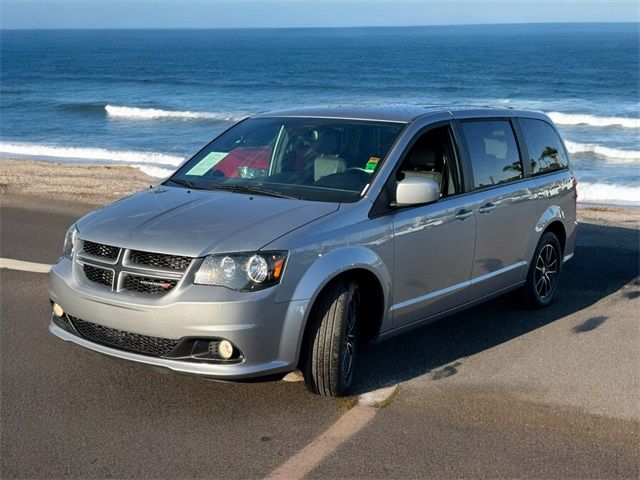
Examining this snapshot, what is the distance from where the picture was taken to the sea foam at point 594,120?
35.0 m

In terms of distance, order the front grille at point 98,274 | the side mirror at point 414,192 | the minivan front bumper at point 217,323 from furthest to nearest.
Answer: the side mirror at point 414,192
the front grille at point 98,274
the minivan front bumper at point 217,323

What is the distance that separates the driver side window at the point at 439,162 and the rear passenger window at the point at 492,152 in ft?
0.72

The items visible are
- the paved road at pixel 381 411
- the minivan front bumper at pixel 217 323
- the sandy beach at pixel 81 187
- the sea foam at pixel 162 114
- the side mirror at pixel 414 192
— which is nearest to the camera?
the paved road at pixel 381 411

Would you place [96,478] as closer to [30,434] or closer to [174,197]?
[30,434]

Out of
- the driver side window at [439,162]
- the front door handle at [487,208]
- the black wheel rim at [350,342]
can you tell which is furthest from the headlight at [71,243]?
the front door handle at [487,208]

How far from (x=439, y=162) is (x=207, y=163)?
5.50 feet


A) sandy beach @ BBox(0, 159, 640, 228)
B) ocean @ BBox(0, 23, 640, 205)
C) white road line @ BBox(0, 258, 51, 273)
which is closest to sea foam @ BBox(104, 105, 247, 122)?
ocean @ BBox(0, 23, 640, 205)

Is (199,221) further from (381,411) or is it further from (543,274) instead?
(543,274)

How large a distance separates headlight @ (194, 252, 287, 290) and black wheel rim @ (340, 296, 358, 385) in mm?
679

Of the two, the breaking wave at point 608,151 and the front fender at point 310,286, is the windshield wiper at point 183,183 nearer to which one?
the front fender at point 310,286

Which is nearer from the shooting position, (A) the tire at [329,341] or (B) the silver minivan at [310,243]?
(B) the silver minivan at [310,243]

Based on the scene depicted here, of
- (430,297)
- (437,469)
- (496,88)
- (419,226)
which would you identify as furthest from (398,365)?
(496,88)

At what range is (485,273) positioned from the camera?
6.52m

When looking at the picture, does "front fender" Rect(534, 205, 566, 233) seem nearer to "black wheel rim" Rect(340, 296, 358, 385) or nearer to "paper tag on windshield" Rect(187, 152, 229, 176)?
"black wheel rim" Rect(340, 296, 358, 385)
